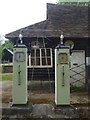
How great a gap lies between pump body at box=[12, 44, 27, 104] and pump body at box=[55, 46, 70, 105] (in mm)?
1059

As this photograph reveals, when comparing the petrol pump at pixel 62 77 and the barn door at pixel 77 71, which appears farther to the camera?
the barn door at pixel 77 71

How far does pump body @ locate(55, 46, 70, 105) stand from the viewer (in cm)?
941

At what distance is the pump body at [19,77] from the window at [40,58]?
20.7 feet

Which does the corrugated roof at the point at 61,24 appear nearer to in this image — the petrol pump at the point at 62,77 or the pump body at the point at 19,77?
the petrol pump at the point at 62,77

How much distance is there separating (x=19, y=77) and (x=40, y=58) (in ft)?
21.8

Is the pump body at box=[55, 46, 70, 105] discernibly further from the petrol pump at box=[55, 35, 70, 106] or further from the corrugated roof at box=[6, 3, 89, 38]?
the corrugated roof at box=[6, 3, 89, 38]

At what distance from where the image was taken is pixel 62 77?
9477 mm

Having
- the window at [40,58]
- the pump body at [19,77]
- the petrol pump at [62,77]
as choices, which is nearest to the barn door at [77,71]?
the window at [40,58]

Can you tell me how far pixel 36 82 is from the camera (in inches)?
687

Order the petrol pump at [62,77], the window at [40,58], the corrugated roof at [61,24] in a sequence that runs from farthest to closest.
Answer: the corrugated roof at [61,24]
the window at [40,58]
the petrol pump at [62,77]

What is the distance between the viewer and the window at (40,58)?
52.5ft

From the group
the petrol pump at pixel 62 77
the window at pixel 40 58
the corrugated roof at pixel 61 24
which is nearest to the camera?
the petrol pump at pixel 62 77

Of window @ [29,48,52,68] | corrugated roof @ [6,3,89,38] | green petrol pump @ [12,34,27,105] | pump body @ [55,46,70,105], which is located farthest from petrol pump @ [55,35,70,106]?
corrugated roof @ [6,3,89,38]

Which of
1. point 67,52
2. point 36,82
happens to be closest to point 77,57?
point 36,82
